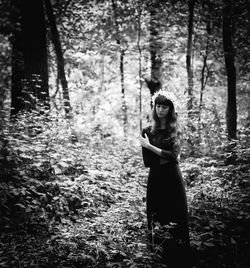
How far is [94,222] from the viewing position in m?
4.68

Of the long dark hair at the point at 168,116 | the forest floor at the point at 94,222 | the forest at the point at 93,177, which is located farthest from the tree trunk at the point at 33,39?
the long dark hair at the point at 168,116

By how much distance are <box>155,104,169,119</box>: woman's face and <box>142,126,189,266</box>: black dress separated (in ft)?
0.97

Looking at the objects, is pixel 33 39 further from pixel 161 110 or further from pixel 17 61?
pixel 161 110

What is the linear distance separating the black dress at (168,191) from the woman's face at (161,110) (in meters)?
0.30

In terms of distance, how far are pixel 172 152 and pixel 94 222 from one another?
1922mm

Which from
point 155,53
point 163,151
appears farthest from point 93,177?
point 155,53

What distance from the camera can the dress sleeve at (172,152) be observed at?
3699 mm

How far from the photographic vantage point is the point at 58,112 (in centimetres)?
761

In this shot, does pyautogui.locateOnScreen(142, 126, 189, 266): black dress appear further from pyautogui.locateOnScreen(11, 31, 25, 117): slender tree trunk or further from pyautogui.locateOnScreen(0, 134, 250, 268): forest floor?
pyautogui.locateOnScreen(11, 31, 25, 117): slender tree trunk

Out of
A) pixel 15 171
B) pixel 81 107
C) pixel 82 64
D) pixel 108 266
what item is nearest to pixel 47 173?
pixel 15 171

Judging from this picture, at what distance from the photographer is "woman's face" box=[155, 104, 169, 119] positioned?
3893 millimetres

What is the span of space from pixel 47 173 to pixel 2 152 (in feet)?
2.97

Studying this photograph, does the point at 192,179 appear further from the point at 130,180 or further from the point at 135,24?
the point at 135,24

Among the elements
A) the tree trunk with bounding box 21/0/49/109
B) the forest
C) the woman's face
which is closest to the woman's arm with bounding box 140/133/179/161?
the woman's face
